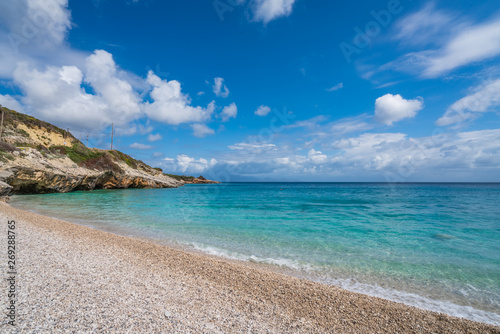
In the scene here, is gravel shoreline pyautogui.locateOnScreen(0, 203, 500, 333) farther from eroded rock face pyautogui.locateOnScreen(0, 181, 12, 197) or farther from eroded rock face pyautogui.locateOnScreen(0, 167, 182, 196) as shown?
eroded rock face pyautogui.locateOnScreen(0, 167, 182, 196)

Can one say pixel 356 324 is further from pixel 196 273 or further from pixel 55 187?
pixel 55 187

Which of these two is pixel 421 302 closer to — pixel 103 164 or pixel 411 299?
pixel 411 299

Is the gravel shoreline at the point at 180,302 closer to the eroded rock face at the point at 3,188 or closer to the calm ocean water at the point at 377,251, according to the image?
the calm ocean water at the point at 377,251

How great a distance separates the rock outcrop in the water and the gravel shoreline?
2907 cm

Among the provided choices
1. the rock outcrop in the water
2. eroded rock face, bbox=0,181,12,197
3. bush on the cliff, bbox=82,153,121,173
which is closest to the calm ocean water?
eroded rock face, bbox=0,181,12,197

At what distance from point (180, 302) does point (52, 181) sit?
45.2 meters

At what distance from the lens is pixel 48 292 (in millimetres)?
4965

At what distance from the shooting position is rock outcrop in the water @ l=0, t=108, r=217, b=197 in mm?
33062

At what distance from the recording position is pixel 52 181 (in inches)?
1480

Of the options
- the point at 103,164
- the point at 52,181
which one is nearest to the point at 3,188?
the point at 52,181

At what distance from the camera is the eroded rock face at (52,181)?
106ft

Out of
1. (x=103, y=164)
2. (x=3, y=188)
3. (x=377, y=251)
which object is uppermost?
(x=103, y=164)

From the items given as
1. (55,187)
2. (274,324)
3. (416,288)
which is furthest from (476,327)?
(55,187)

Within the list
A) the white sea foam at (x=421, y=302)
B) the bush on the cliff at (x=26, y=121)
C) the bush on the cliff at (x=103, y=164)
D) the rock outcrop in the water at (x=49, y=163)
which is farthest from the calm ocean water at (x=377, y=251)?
the bush on the cliff at (x=26, y=121)
